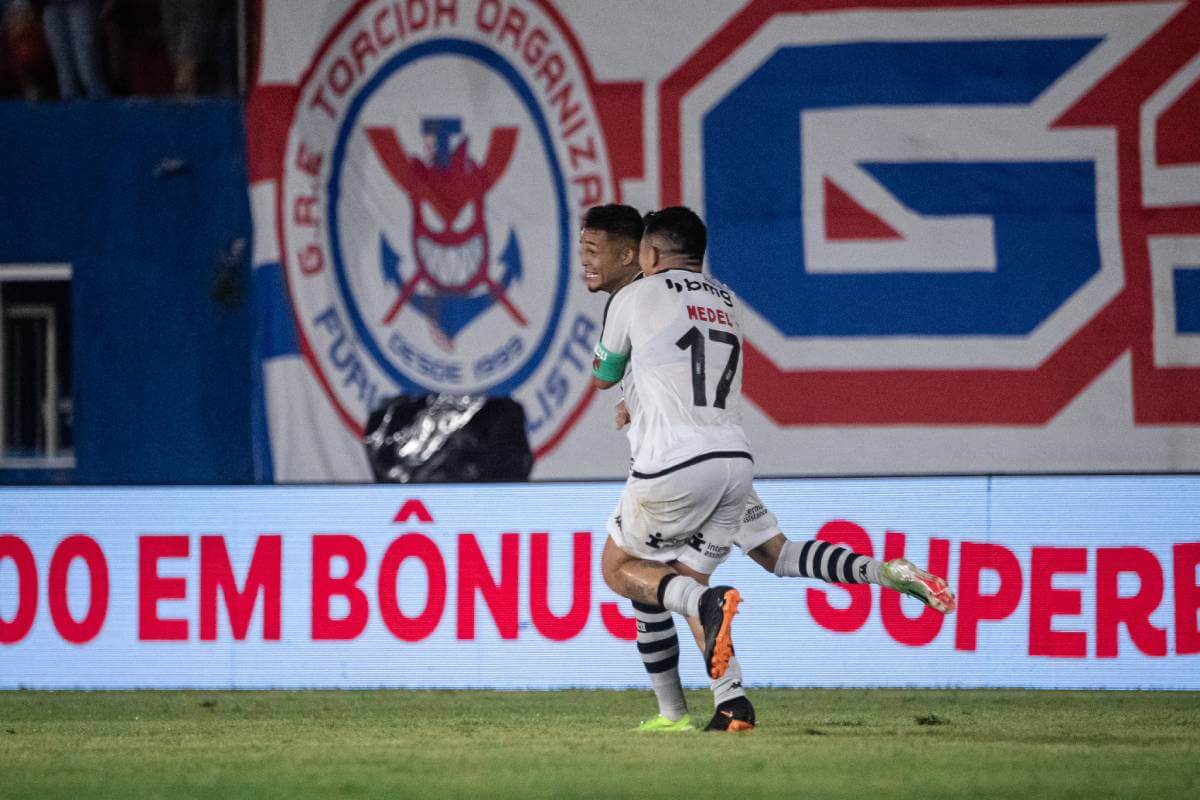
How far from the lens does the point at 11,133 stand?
12.7m

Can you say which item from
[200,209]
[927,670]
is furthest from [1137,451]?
[200,209]

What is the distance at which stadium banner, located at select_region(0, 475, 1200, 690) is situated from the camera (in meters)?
8.46

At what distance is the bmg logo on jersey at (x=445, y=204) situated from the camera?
39.9 feet

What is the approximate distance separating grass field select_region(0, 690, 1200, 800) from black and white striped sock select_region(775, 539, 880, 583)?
1.66ft

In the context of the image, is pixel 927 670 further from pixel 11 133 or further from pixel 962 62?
pixel 11 133

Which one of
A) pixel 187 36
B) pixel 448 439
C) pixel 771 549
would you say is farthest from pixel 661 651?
pixel 187 36

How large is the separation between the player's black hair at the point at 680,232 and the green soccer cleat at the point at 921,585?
1.17m

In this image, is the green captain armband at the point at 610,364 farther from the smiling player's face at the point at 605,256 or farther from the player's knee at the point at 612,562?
the player's knee at the point at 612,562

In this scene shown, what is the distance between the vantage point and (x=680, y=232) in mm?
6000

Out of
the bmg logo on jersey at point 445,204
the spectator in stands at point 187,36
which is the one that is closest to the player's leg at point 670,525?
the bmg logo on jersey at point 445,204

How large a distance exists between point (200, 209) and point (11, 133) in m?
1.41

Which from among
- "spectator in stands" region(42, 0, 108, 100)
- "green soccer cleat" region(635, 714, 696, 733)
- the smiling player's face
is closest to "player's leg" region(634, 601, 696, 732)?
"green soccer cleat" region(635, 714, 696, 733)

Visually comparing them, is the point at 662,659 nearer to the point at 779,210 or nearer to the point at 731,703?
the point at 731,703

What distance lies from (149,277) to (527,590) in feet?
16.5
